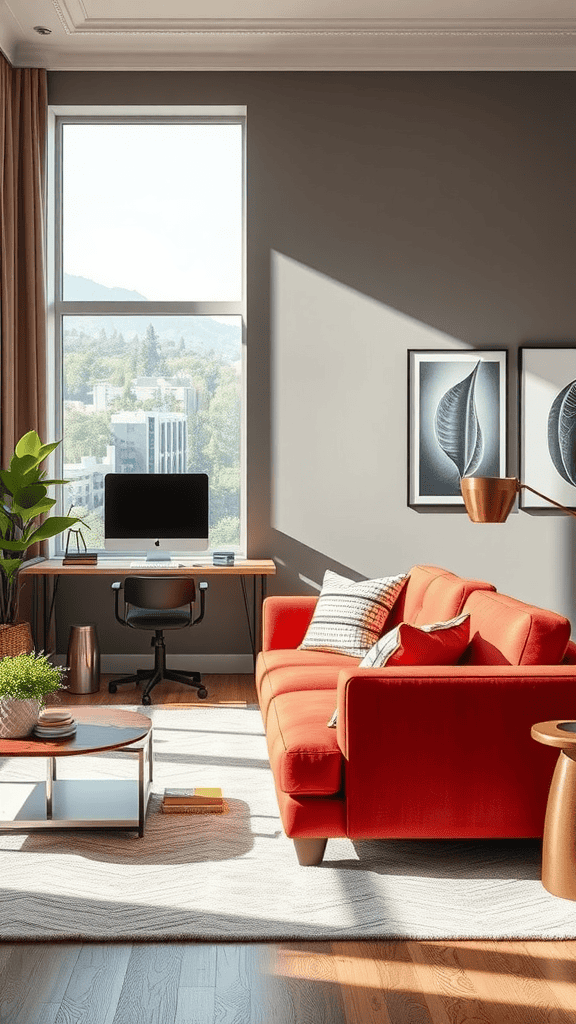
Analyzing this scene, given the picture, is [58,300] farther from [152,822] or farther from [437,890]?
[437,890]

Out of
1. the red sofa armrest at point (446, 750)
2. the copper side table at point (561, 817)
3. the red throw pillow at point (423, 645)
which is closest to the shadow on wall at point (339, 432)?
the red throw pillow at point (423, 645)

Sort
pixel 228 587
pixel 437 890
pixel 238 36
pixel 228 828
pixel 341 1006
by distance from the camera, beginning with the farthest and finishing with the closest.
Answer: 1. pixel 228 587
2. pixel 238 36
3. pixel 228 828
4. pixel 437 890
5. pixel 341 1006

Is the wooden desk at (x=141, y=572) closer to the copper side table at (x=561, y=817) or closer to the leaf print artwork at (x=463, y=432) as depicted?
the leaf print artwork at (x=463, y=432)

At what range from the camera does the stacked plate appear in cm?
324

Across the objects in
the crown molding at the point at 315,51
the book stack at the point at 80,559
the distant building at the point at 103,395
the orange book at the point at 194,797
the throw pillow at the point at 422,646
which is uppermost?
the crown molding at the point at 315,51

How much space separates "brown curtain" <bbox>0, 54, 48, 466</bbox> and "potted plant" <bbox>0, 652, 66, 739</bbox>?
277cm

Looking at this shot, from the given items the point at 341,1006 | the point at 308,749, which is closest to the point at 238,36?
the point at 308,749

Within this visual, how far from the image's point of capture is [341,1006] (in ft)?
7.20

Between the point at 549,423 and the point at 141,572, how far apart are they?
2.58m

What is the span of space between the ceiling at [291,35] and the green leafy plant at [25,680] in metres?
3.83

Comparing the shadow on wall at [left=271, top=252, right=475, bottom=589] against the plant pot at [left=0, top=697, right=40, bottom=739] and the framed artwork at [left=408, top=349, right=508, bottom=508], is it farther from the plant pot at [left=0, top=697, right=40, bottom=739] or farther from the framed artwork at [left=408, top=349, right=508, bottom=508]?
the plant pot at [left=0, top=697, right=40, bottom=739]

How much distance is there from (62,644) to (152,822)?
2844mm

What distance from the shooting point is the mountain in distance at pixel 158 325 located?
6.21 metres

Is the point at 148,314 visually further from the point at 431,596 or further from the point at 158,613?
Result: the point at 431,596
